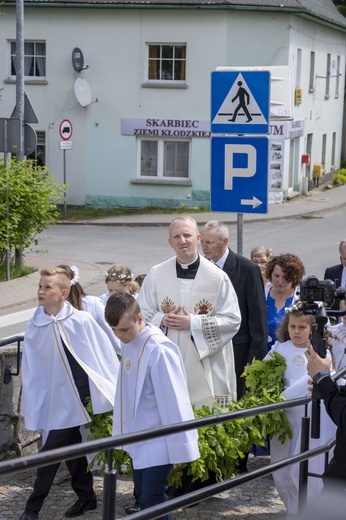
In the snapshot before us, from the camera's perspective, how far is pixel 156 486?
19.7ft

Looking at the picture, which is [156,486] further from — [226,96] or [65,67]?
[65,67]

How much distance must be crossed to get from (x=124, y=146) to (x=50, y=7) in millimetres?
4791

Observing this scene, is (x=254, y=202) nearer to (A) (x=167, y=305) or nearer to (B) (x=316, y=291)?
(A) (x=167, y=305)

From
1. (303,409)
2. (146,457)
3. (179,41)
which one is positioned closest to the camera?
(146,457)

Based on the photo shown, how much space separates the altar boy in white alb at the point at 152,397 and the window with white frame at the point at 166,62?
83.9ft

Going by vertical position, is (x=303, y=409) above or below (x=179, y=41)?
below

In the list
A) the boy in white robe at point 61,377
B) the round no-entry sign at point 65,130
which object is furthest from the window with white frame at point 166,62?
the boy in white robe at point 61,377

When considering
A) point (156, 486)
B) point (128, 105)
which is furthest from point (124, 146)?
point (156, 486)

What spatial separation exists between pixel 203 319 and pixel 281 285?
1728mm

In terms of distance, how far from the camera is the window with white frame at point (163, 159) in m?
31.4

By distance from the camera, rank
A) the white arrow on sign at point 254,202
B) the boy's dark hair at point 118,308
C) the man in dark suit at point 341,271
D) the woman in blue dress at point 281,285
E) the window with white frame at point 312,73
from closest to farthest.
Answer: the boy's dark hair at point 118,308, the white arrow on sign at point 254,202, the woman in blue dress at point 281,285, the man in dark suit at point 341,271, the window with white frame at point 312,73

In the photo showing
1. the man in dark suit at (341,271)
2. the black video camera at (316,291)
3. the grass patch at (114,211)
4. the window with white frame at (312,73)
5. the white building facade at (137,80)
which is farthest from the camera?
the window with white frame at (312,73)

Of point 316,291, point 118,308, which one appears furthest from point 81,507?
point 316,291

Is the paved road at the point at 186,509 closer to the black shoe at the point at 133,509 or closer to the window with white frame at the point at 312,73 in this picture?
the black shoe at the point at 133,509
